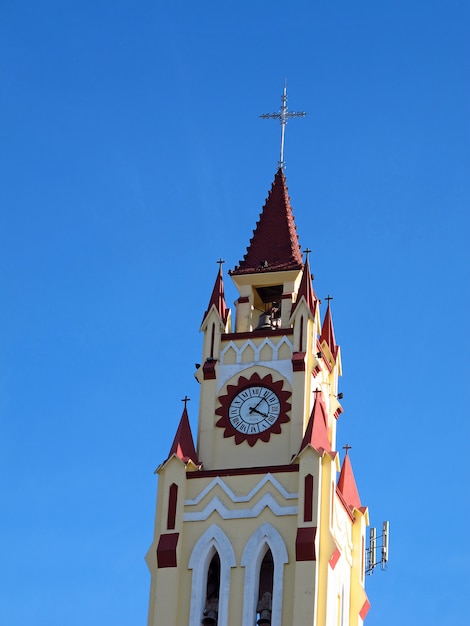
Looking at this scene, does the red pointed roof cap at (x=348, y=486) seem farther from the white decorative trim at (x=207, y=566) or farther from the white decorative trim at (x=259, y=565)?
the white decorative trim at (x=207, y=566)

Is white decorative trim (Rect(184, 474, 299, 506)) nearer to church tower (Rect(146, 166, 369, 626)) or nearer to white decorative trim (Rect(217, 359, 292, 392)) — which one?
church tower (Rect(146, 166, 369, 626))

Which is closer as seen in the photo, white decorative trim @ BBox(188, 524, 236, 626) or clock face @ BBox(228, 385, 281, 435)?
white decorative trim @ BBox(188, 524, 236, 626)

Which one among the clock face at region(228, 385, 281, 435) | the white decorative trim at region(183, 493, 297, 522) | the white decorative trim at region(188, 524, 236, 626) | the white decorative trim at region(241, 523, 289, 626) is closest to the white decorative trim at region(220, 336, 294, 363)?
the clock face at region(228, 385, 281, 435)

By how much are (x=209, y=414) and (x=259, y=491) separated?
354 centimetres

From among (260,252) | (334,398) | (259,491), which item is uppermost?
(260,252)

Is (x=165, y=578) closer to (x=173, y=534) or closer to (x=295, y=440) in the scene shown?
(x=173, y=534)

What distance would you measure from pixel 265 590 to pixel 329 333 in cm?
1001

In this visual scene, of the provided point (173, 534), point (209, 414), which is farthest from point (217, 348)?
point (173, 534)

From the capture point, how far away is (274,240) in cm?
5953

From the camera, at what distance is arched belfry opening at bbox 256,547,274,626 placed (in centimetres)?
5138

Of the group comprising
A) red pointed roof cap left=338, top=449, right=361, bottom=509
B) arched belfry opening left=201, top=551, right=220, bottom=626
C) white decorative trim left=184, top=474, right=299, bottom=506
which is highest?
red pointed roof cap left=338, top=449, right=361, bottom=509

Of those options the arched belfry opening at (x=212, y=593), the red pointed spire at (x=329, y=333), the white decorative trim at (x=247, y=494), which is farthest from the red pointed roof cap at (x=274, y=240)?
the arched belfry opening at (x=212, y=593)

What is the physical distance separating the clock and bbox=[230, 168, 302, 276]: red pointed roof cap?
4127mm

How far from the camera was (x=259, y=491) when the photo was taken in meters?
53.2
